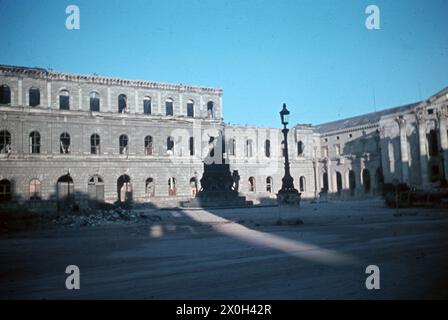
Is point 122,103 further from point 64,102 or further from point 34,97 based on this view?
point 34,97

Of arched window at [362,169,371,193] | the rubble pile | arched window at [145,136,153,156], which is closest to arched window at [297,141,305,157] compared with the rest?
arched window at [362,169,371,193]

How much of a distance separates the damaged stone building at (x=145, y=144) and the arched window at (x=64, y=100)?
0.09 m

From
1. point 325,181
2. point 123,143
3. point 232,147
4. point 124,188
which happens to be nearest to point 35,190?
point 124,188

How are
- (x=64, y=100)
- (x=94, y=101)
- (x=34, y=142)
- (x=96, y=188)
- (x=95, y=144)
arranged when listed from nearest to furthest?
(x=34, y=142) < (x=96, y=188) < (x=64, y=100) < (x=95, y=144) < (x=94, y=101)

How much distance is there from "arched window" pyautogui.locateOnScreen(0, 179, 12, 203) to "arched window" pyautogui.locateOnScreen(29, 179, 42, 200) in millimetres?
1636

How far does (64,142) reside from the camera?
34844mm

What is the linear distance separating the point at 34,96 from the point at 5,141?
473cm

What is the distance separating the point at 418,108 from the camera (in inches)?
1677

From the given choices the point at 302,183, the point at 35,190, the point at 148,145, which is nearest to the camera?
the point at 35,190

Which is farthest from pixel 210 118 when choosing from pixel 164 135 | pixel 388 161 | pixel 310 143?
pixel 388 161

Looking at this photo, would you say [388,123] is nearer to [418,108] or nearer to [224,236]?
[418,108]

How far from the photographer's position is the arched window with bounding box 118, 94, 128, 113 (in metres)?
37.8

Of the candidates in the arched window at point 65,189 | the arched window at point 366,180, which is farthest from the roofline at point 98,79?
the arched window at point 366,180

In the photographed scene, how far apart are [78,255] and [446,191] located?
21.6 metres
